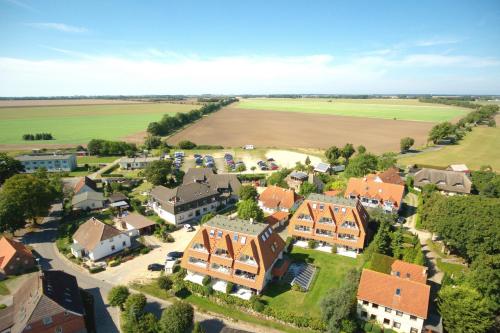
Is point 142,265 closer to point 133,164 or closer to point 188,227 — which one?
point 188,227

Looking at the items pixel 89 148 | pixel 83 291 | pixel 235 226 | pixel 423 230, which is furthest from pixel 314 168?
pixel 89 148

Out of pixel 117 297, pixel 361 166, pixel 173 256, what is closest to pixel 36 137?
pixel 173 256

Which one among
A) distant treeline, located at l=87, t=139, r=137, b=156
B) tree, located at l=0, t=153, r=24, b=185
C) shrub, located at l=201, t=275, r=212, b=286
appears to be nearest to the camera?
shrub, located at l=201, t=275, r=212, b=286

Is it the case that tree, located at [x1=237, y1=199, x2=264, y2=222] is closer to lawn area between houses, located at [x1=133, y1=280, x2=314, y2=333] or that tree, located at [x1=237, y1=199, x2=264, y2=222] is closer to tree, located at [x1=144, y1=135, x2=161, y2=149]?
lawn area between houses, located at [x1=133, y1=280, x2=314, y2=333]

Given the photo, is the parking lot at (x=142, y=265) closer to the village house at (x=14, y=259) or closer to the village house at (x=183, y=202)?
the village house at (x=183, y=202)

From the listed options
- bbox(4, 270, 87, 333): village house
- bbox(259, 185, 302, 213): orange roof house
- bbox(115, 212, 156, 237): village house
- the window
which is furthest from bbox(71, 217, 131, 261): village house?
bbox(259, 185, 302, 213): orange roof house
